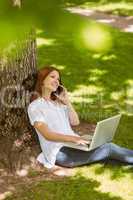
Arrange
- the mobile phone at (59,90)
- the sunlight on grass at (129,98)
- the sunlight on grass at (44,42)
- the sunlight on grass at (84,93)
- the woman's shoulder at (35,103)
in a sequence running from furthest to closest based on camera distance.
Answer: the sunlight on grass at (44,42) < the sunlight on grass at (84,93) < the sunlight on grass at (129,98) < the mobile phone at (59,90) < the woman's shoulder at (35,103)

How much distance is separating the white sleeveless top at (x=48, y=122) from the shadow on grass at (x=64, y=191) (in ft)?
0.96

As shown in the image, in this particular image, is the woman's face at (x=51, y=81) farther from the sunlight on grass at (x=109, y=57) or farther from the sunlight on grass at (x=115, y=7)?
the sunlight on grass at (x=115, y=7)

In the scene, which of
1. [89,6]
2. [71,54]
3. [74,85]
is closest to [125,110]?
[74,85]

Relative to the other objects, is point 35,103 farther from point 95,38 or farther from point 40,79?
point 95,38

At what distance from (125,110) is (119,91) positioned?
2.78 feet

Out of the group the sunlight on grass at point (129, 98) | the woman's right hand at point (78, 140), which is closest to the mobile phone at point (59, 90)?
the woman's right hand at point (78, 140)

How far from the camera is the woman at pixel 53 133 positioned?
5.51 metres

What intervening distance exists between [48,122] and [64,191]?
0.78 m

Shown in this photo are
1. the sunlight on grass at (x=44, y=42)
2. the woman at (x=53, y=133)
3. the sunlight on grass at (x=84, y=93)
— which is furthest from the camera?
the sunlight on grass at (x=44, y=42)

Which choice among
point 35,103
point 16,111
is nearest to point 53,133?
point 35,103

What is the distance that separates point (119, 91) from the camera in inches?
332

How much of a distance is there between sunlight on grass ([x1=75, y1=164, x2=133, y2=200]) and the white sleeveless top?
12.7 inches

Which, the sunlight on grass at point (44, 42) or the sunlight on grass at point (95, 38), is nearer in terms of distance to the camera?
the sunlight on grass at point (95, 38)

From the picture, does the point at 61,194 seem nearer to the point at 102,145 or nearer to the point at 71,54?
the point at 102,145
